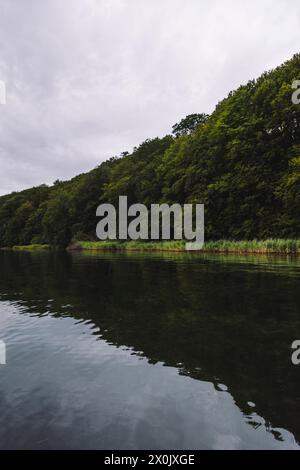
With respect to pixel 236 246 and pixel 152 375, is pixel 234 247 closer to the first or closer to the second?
pixel 236 246

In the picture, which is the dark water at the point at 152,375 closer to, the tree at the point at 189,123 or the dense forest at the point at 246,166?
the dense forest at the point at 246,166

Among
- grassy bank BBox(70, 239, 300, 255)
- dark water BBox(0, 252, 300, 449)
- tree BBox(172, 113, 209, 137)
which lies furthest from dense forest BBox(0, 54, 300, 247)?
dark water BBox(0, 252, 300, 449)

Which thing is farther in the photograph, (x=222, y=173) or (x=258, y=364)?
(x=222, y=173)

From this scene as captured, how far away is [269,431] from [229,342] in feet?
10.6

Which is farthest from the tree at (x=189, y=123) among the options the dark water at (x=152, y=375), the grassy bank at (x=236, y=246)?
the dark water at (x=152, y=375)

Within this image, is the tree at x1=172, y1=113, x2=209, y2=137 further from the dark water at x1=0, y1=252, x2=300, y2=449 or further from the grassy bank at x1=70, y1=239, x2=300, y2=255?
the dark water at x1=0, y1=252, x2=300, y2=449

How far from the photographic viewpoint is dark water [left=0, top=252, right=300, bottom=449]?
408cm

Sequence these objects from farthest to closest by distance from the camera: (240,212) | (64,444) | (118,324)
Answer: (240,212), (118,324), (64,444)

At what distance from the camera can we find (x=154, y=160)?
74.7 meters

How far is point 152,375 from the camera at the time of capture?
577 centimetres

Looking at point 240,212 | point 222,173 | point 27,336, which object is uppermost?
point 222,173

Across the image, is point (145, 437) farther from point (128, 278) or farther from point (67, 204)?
point (67, 204)

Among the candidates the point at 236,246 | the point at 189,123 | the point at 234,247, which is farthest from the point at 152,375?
the point at 189,123

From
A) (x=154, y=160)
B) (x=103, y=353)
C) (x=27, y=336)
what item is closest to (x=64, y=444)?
(x=103, y=353)
